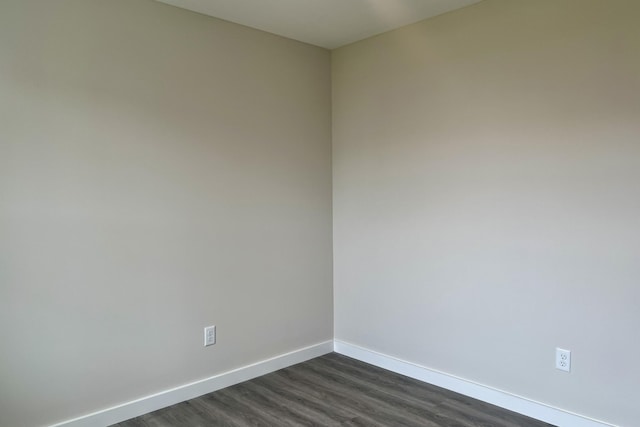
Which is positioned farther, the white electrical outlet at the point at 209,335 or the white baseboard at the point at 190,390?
the white electrical outlet at the point at 209,335

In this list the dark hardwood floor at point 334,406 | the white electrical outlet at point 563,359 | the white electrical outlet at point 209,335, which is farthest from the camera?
the white electrical outlet at point 209,335

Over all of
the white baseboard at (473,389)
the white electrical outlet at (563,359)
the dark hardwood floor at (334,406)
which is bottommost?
the dark hardwood floor at (334,406)

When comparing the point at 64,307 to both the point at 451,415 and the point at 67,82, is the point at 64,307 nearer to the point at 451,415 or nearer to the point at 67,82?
the point at 67,82

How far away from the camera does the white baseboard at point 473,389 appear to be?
2350 mm

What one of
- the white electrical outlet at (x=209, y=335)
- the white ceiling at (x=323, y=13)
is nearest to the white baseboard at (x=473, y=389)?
the white electrical outlet at (x=209, y=335)

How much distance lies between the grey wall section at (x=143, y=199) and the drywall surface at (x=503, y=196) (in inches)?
20.9

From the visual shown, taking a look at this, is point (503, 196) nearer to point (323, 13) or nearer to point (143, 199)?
point (323, 13)

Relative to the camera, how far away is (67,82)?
2.25 meters

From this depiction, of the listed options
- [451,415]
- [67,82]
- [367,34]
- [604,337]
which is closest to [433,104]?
[367,34]

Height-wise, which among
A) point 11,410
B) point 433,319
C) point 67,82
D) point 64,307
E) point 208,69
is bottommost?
point 11,410

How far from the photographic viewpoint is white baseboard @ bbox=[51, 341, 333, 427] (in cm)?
239

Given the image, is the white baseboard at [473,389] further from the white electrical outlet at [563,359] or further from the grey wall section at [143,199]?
the grey wall section at [143,199]

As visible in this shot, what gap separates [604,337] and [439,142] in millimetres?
1380

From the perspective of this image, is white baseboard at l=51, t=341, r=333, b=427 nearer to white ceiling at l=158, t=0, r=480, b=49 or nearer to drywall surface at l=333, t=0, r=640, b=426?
drywall surface at l=333, t=0, r=640, b=426
